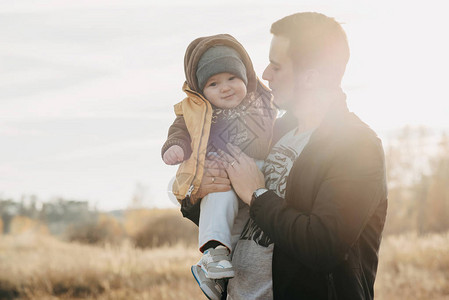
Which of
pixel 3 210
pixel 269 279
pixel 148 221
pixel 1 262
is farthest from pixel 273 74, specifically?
pixel 3 210

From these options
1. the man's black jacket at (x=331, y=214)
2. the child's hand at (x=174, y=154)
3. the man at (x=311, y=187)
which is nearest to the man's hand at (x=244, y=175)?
the man at (x=311, y=187)

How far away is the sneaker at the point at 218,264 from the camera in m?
2.66

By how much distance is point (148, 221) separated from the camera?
20.3 metres

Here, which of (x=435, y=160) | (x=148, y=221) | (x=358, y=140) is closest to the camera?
(x=358, y=140)

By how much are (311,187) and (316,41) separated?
30.0 inches

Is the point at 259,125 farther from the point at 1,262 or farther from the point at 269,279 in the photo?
the point at 1,262

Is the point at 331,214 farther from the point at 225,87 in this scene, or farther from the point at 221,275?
the point at 225,87

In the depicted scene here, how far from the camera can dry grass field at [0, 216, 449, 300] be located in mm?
8901

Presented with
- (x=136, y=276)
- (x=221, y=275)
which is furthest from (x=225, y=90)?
(x=136, y=276)

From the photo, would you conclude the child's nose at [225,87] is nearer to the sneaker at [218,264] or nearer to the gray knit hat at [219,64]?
the gray knit hat at [219,64]

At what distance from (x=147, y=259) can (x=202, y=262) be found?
8.46m

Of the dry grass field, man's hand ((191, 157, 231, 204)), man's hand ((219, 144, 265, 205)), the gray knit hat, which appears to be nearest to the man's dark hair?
the gray knit hat

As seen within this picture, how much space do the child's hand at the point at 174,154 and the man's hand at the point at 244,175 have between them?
29 cm

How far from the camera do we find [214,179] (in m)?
2.84
